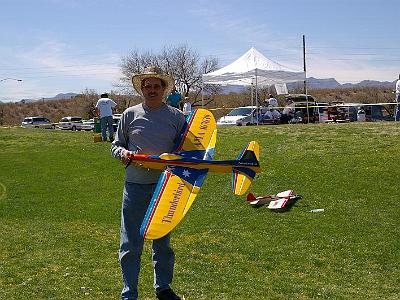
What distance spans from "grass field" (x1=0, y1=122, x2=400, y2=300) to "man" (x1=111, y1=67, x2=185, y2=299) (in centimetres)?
67

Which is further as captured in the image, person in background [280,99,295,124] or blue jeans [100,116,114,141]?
person in background [280,99,295,124]

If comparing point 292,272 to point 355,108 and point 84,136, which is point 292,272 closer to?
point 84,136

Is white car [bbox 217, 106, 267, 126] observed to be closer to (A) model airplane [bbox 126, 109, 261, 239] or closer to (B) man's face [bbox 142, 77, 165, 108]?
(A) model airplane [bbox 126, 109, 261, 239]

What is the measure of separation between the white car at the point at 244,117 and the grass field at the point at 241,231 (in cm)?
905

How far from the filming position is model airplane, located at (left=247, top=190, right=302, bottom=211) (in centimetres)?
856

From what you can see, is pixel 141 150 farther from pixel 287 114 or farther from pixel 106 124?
pixel 287 114

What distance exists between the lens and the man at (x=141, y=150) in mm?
4398

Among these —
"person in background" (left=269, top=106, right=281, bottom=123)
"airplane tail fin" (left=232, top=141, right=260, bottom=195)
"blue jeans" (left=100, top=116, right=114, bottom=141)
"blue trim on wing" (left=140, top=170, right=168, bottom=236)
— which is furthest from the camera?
"person in background" (left=269, top=106, right=281, bottom=123)

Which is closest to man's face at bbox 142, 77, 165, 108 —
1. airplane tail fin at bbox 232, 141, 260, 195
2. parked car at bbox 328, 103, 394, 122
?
airplane tail fin at bbox 232, 141, 260, 195

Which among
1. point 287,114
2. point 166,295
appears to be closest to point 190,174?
point 166,295

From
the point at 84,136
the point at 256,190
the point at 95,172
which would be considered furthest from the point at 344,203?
the point at 84,136

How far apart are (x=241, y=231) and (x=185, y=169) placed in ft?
11.0

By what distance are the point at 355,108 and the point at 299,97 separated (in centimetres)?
364

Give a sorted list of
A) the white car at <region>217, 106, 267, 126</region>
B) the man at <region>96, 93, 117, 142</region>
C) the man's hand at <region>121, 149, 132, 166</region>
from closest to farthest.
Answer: the man's hand at <region>121, 149, 132, 166</region>
the man at <region>96, 93, 117, 142</region>
the white car at <region>217, 106, 267, 126</region>
